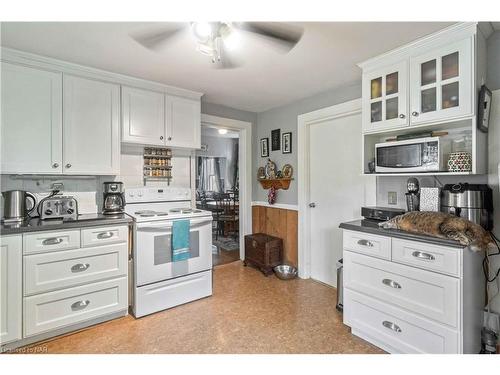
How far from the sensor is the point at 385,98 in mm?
2064

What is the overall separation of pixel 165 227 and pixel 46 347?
3.89 feet

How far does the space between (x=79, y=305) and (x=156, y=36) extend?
2.11 m

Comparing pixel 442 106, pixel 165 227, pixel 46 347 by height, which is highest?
pixel 442 106

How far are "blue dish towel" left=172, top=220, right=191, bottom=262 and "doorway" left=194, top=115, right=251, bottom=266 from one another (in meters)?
1.04

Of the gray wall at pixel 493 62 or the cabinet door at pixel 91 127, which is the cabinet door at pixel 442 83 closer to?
the gray wall at pixel 493 62

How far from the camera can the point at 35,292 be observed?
1.89m

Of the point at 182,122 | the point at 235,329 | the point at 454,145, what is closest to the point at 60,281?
the point at 235,329

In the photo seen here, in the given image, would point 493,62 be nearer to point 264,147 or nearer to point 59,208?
point 264,147

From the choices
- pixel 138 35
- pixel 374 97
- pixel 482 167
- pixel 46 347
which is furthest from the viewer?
pixel 374 97

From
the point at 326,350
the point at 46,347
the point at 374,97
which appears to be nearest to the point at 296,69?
the point at 374,97

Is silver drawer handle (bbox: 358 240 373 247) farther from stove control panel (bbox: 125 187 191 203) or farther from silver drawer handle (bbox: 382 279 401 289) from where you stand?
stove control panel (bbox: 125 187 191 203)

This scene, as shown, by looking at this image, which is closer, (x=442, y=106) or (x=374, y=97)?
(x=442, y=106)

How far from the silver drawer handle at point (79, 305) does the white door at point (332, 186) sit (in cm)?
240

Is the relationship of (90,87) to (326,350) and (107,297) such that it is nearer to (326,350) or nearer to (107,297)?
(107,297)
